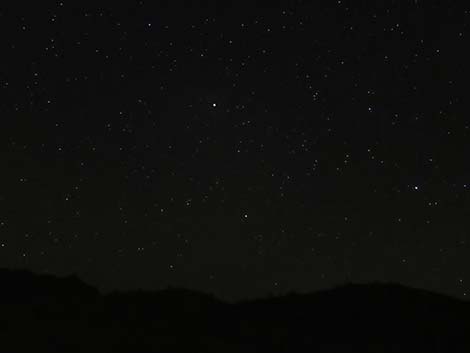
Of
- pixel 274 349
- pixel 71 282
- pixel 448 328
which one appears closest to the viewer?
pixel 274 349

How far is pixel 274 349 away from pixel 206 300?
2.76 meters

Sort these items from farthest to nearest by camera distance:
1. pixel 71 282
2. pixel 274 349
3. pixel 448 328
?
pixel 71 282
pixel 448 328
pixel 274 349

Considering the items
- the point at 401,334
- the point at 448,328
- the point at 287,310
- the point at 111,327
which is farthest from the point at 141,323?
the point at 448,328

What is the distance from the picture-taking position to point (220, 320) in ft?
50.3

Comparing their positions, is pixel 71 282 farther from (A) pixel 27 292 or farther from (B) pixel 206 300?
(B) pixel 206 300

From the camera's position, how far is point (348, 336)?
1473cm

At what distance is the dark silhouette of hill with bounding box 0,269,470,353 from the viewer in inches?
537

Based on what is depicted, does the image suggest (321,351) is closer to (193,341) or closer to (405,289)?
(193,341)

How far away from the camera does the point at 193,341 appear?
14.1 metres

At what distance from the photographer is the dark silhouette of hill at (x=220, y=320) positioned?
1364 centimetres

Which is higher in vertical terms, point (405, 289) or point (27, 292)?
point (405, 289)

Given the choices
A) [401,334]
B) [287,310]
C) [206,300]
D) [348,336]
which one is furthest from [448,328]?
[206,300]

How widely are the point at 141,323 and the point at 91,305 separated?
1.27m

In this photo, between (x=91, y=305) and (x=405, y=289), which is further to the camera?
(x=405, y=289)
